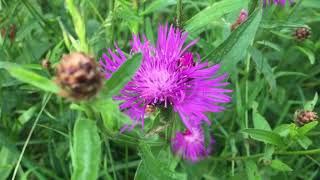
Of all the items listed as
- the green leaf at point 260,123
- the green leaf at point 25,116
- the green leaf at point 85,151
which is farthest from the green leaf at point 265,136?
the green leaf at point 25,116

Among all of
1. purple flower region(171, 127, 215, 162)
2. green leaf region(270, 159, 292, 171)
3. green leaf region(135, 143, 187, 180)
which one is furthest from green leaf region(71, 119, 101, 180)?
purple flower region(171, 127, 215, 162)

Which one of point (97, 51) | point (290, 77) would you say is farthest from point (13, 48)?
point (290, 77)

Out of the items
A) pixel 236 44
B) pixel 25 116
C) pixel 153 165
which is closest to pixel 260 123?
pixel 236 44

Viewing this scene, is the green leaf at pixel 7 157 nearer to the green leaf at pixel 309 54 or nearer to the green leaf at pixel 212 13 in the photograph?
the green leaf at pixel 212 13

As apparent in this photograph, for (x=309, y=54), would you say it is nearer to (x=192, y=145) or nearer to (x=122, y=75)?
(x=192, y=145)

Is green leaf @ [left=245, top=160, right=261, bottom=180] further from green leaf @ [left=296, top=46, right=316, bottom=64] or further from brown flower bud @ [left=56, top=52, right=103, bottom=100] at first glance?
brown flower bud @ [left=56, top=52, right=103, bottom=100]

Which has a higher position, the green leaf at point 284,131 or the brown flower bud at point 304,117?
the brown flower bud at point 304,117
